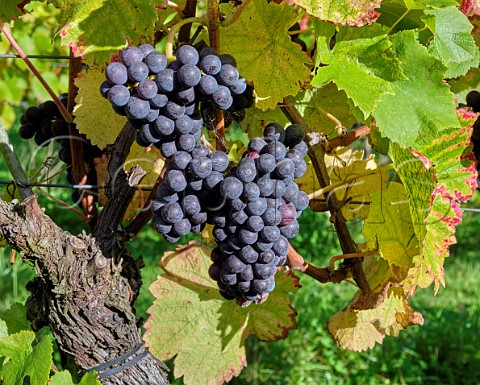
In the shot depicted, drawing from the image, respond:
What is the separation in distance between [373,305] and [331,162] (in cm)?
30

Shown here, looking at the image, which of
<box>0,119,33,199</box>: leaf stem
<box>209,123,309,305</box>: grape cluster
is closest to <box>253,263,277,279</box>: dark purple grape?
<box>209,123,309,305</box>: grape cluster

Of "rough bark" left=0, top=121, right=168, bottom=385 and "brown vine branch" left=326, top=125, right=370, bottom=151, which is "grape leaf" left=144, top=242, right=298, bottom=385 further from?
"brown vine branch" left=326, top=125, right=370, bottom=151

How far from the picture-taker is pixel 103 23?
2.91ft

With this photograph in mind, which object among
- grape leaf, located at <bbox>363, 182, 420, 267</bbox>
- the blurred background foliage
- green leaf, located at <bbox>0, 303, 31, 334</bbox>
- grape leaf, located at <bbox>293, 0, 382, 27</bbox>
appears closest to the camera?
grape leaf, located at <bbox>293, 0, 382, 27</bbox>

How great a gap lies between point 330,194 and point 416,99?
258 mm

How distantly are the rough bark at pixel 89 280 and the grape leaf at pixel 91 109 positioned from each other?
0.11m

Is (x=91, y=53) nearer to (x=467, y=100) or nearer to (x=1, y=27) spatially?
(x=1, y=27)

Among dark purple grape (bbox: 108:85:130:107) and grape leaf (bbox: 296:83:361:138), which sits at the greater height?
dark purple grape (bbox: 108:85:130:107)

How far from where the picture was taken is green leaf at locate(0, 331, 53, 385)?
0.89 m

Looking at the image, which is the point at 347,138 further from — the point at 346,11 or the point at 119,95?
the point at 119,95

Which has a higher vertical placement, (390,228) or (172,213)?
(172,213)

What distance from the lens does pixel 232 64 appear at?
83 cm

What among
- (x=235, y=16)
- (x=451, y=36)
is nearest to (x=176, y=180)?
(x=235, y=16)

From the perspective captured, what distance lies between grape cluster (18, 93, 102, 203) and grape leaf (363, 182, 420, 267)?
567mm
